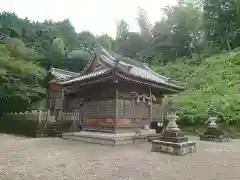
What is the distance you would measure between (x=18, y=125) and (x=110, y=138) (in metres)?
9.29

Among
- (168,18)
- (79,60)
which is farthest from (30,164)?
(168,18)

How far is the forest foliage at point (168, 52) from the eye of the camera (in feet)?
65.4

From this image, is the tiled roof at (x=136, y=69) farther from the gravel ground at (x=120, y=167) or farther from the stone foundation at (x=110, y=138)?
the gravel ground at (x=120, y=167)

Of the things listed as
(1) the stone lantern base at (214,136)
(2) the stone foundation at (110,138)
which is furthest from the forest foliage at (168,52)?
(2) the stone foundation at (110,138)

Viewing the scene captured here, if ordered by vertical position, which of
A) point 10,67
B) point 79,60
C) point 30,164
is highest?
point 79,60

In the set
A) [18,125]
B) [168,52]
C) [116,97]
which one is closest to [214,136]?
[116,97]

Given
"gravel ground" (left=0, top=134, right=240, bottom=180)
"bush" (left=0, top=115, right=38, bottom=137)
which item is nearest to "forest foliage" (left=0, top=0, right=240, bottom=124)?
"bush" (left=0, top=115, right=38, bottom=137)

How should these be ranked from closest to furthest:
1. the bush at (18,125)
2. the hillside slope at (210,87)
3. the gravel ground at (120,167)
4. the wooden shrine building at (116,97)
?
1. the gravel ground at (120,167)
2. the wooden shrine building at (116,97)
3. the bush at (18,125)
4. the hillside slope at (210,87)

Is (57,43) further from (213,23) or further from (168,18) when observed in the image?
(213,23)

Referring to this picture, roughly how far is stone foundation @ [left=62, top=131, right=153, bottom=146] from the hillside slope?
6.72 metres

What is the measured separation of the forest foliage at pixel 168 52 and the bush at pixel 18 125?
7.74ft

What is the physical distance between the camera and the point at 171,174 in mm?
5781

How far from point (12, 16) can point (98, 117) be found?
103ft

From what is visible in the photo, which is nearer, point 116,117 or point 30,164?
point 30,164
